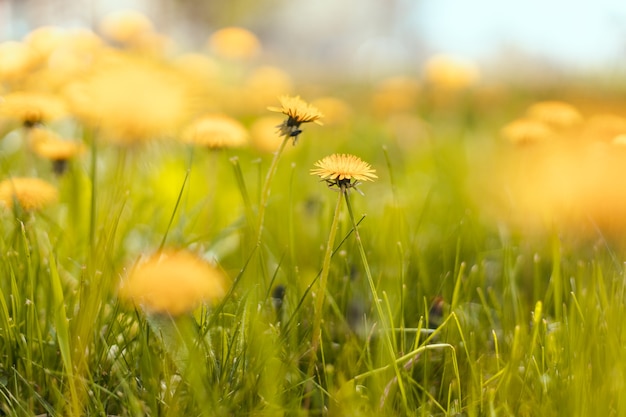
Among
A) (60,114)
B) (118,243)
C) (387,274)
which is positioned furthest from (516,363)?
(60,114)

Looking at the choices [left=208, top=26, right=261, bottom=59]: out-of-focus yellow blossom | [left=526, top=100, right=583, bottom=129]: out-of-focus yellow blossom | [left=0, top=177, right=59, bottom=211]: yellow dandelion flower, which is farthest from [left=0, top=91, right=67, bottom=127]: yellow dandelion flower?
[left=208, top=26, right=261, bottom=59]: out-of-focus yellow blossom

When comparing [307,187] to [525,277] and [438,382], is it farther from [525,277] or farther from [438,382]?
[438,382]

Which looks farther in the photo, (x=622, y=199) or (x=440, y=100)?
(x=440, y=100)

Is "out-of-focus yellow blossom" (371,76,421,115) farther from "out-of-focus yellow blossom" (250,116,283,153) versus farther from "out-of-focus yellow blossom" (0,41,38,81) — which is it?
"out-of-focus yellow blossom" (0,41,38,81)

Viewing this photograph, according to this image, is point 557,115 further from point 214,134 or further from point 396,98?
point 396,98

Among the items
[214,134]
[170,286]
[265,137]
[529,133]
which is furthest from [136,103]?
[265,137]

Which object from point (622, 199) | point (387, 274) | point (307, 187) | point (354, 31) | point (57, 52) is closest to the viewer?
point (387, 274)
